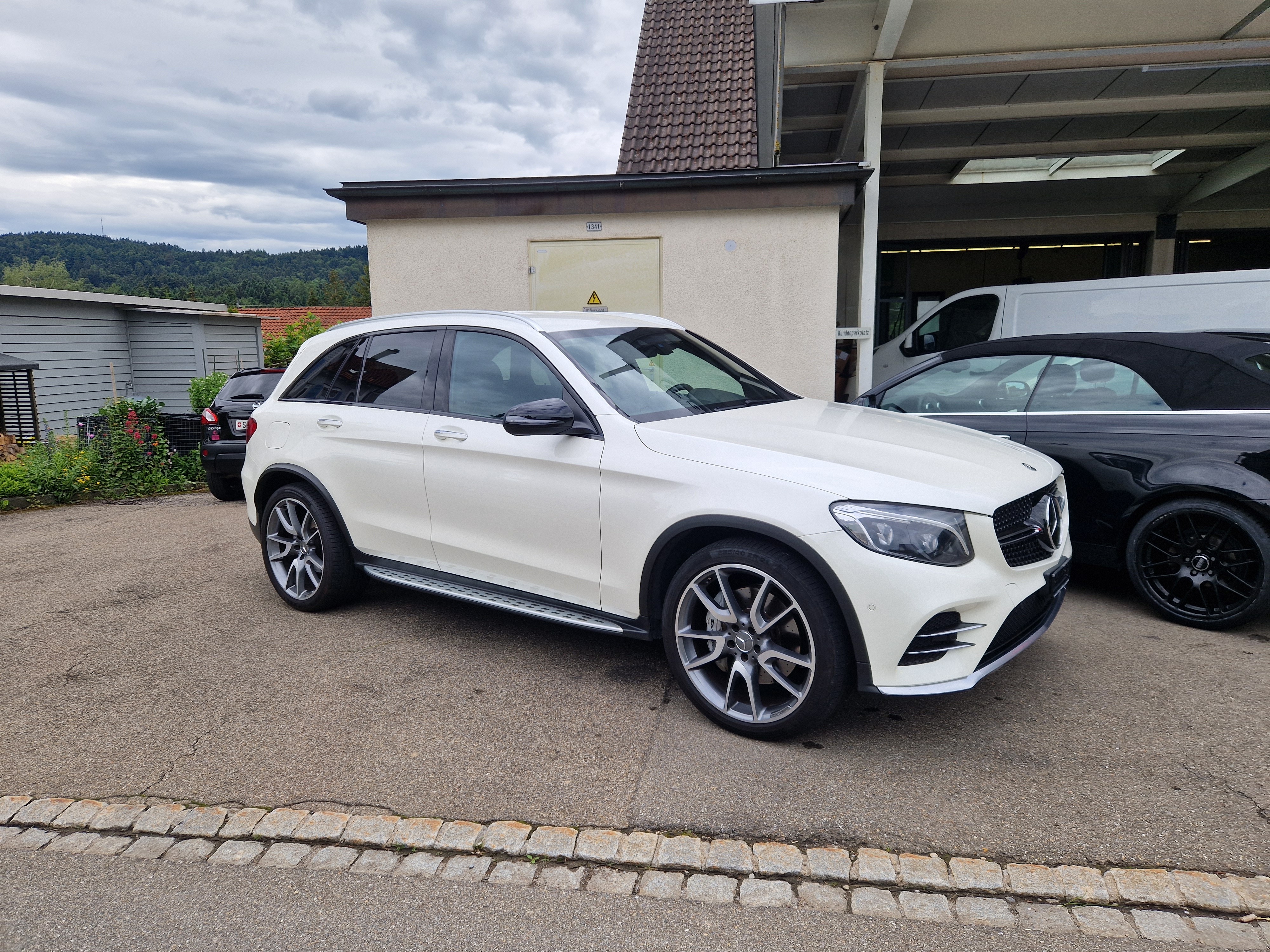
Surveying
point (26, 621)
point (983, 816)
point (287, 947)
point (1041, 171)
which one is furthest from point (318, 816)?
point (1041, 171)

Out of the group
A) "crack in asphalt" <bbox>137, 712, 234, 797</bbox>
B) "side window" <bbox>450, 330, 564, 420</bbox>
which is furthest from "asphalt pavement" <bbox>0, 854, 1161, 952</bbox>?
"side window" <bbox>450, 330, 564, 420</bbox>

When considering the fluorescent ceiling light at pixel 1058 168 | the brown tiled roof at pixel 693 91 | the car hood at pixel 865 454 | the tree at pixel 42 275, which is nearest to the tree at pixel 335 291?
the tree at pixel 42 275

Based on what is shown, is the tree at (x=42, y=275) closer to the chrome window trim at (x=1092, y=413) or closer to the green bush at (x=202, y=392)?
the green bush at (x=202, y=392)

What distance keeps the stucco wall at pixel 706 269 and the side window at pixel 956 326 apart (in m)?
2.43

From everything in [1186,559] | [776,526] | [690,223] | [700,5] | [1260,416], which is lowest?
[1186,559]

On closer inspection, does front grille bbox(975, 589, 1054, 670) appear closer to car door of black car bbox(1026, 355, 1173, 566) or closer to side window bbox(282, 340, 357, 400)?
car door of black car bbox(1026, 355, 1173, 566)

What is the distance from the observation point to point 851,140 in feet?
41.9

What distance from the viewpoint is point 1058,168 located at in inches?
566

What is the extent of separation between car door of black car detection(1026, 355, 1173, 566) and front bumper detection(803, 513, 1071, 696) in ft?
6.82

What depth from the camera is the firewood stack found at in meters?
13.2

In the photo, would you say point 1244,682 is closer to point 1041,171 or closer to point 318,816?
point 318,816

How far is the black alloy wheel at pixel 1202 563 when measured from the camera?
4320 millimetres

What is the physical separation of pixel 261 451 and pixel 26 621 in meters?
1.76

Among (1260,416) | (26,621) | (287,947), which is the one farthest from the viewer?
(26,621)
